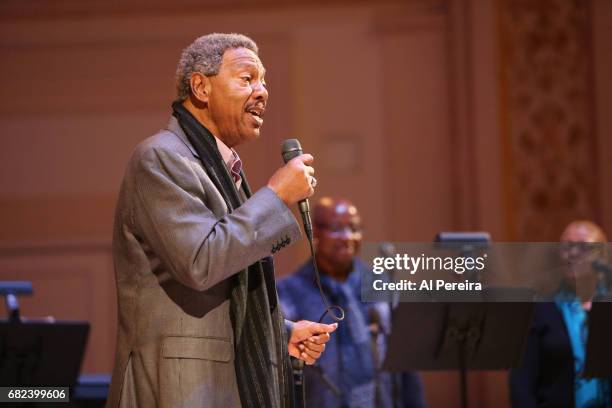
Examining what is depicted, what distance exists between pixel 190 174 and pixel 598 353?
6.67 ft

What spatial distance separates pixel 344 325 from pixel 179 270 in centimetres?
251

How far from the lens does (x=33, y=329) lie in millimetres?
3393

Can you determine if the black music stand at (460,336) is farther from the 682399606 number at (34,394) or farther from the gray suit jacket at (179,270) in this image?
the gray suit jacket at (179,270)

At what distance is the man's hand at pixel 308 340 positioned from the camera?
7.89ft

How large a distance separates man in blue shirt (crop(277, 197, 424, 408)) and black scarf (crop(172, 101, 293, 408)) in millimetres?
1969

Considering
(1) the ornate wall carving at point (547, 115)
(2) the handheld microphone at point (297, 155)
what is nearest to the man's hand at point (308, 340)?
(2) the handheld microphone at point (297, 155)

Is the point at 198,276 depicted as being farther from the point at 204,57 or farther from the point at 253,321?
the point at 204,57

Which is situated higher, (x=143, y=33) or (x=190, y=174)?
(x=143, y=33)

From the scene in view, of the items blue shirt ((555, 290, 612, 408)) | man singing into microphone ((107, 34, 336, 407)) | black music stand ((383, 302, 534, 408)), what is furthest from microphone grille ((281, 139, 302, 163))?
blue shirt ((555, 290, 612, 408))

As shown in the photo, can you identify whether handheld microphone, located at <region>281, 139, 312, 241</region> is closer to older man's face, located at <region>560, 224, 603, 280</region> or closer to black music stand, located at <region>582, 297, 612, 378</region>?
older man's face, located at <region>560, 224, 603, 280</region>

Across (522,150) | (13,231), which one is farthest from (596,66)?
(13,231)

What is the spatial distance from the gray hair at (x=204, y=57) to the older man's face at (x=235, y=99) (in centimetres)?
2

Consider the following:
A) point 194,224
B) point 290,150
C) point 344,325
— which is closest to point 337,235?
point 344,325

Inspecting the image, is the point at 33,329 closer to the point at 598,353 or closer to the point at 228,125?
the point at 228,125
